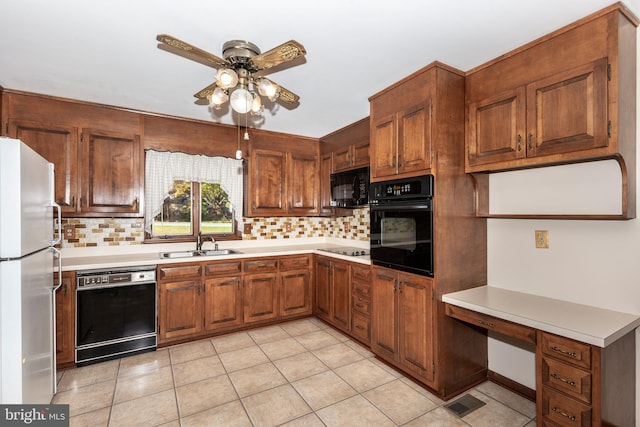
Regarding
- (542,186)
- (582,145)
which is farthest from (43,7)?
(542,186)

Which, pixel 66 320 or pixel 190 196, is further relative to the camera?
pixel 190 196

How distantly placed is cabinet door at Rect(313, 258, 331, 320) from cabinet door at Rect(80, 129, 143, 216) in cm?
210

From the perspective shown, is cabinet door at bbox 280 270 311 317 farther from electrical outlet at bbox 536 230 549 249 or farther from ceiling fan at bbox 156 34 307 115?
electrical outlet at bbox 536 230 549 249

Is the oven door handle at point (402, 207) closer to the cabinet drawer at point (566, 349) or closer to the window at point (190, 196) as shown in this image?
the cabinet drawer at point (566, 349)

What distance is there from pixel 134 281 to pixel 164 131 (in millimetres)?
1617

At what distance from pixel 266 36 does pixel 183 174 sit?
2.14 m

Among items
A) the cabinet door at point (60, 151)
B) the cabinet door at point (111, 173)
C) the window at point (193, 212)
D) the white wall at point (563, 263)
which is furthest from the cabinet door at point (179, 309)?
the white wall at point (563, 263)

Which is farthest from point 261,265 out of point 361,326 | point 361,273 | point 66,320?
point 66,320

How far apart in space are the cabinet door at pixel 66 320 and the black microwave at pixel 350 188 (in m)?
2.73

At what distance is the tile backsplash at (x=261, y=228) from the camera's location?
10.2 feet

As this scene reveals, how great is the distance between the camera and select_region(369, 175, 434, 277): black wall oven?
2.21m

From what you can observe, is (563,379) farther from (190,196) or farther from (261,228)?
(190,196)

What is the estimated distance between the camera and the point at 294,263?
12.2 ft

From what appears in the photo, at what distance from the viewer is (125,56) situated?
6.95 feet
